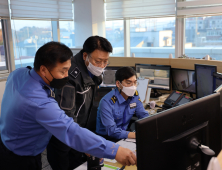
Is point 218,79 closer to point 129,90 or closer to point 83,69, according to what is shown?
point 129,90

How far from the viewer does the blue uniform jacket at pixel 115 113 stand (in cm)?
189

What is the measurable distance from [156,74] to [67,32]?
275 centimetres

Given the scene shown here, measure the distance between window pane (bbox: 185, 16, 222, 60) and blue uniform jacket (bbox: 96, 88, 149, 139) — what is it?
2334 mm

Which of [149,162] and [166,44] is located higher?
[166,44]

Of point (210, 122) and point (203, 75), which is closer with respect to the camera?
point (210, 122)

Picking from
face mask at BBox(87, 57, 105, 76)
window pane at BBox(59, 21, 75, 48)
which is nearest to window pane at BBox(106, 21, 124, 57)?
window pane at BBox(59, 21, 75, 48)

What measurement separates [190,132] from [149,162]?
0.66 feet

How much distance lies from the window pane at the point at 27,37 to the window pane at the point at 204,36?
2809mm

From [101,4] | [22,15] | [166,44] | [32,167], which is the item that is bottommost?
[32,167]

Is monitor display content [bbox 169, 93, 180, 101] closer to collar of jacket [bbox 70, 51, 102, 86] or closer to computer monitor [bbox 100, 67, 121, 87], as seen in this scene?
computer monitor [bbox 100, 67, 121, 87]

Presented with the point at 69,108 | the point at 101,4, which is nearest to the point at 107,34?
the point at 101,4

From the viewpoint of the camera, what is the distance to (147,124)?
0.68 metres

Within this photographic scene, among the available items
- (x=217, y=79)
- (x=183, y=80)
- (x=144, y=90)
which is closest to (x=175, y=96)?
(x=183, y=80)

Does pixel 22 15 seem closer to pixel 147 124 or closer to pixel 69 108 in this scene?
pixel 69 108
